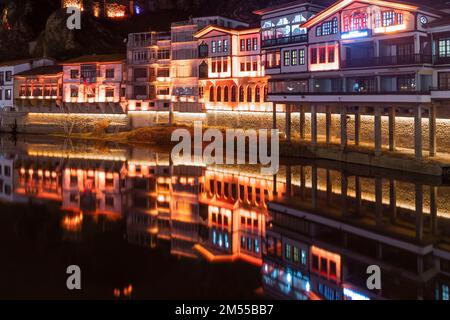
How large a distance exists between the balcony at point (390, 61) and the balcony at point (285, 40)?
638cm

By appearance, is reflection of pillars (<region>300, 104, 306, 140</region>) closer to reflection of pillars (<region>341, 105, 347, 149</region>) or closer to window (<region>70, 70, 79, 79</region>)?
reflection of pillars (<region>341, 105, 347, 149</region>)

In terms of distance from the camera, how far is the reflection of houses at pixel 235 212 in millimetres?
18844

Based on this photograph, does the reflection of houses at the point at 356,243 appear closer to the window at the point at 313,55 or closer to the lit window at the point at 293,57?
the window at the point at 313,55

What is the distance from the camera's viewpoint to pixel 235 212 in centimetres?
2480

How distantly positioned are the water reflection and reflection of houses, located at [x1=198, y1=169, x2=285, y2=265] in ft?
0.20

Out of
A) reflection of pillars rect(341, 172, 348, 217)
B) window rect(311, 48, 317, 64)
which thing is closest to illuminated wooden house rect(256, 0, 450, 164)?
window rect(311, 48, 317, 64)

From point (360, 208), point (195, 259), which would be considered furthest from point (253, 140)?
point (195, 259)

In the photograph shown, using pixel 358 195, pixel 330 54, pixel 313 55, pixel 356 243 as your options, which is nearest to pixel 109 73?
pixel 313 55

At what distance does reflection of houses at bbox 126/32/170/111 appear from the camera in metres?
61.7

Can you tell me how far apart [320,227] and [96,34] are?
3293 inches

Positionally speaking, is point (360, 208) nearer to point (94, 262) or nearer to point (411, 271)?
point (411, 271)

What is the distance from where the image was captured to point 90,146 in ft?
188

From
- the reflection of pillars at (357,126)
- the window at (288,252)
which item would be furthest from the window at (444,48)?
the window at (288,252)

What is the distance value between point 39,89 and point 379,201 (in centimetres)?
6147
